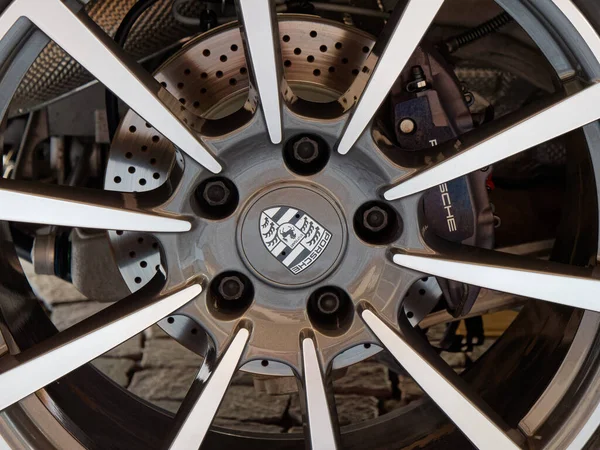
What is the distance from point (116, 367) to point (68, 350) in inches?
Answer: 33.8

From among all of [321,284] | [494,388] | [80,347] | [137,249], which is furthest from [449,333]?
[80,347]

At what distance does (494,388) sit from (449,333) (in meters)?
0.23

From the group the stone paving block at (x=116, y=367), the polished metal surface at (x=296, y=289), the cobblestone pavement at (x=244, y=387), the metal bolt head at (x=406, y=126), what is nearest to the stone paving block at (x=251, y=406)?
the cobblestone pavement at (x=244, y=387)

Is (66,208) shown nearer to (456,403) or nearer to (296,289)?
(296,289)

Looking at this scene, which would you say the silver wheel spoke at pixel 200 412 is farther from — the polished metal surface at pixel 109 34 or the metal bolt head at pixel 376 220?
the polished metal surface at pixel 109 34

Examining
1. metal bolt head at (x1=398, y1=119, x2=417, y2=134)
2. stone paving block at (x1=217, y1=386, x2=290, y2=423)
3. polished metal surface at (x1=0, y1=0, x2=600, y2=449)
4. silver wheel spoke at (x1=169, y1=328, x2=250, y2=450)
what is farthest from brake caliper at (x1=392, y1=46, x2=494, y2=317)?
stone paving block at (x1=217, y1=386, x2=290, y2=423)

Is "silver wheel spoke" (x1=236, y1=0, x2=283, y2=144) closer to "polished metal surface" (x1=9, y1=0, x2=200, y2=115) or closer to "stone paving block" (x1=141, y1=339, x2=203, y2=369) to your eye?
"polished metal surface" (x1=9, y1=0, x2=200, y2=115)

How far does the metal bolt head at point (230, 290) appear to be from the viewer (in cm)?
84

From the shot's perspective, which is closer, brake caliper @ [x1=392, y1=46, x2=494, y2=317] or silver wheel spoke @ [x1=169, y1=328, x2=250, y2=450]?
silver wheel spoke @ [x1=169, y1=328, x2=250, y2=450]

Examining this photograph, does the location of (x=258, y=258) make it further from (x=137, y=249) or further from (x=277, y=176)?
(x=137, y=249)

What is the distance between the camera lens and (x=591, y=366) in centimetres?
81

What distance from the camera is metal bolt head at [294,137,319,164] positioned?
0.81 metres

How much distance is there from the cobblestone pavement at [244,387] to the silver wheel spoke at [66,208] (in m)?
0.73

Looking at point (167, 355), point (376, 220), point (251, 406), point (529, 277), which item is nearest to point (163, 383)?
point (167, 355)
